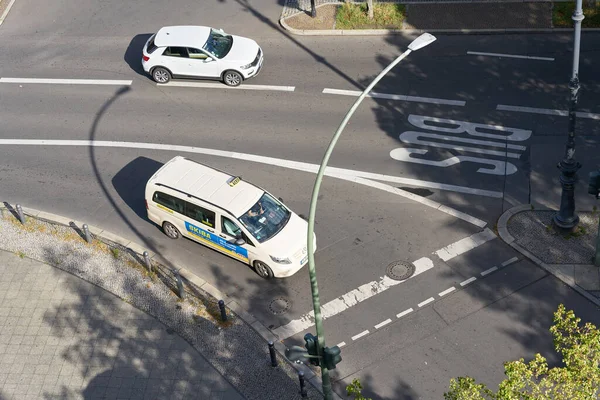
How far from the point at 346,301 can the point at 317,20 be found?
1461 centimetres

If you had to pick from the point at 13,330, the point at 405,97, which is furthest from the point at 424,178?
the point at 13,330

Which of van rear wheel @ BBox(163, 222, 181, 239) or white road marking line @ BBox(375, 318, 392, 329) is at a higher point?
van rear wheel @ BBox(163, 222, 181, 239)

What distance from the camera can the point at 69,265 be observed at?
22.1 m

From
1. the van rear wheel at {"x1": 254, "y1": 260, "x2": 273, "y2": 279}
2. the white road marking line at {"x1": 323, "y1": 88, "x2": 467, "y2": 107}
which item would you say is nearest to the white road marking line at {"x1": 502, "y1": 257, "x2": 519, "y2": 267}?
the van rear wheel at {"x1": 254, "y1": 260, "x2": 273, "y2": 279}

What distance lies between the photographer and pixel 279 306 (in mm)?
20797

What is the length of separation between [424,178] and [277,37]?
32.9ft

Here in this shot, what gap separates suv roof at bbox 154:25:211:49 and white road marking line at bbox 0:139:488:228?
434cm

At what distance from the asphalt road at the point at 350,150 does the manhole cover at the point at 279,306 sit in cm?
5

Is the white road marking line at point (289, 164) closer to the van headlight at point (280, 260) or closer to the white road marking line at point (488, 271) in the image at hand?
the white road marking line at point (488, 271)

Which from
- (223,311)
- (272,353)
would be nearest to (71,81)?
(223,311)

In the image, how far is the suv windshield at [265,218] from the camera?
21188 millimetres

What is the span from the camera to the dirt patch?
31.4 metres

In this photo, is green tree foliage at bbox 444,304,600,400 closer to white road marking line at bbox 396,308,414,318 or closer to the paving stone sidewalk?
white road marking line at bbox 396,308,414,318

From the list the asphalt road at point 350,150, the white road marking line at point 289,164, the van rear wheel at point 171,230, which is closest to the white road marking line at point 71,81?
the asphalt road at point 350,150
